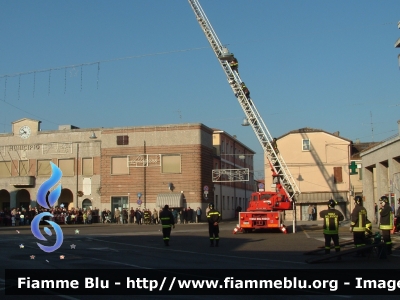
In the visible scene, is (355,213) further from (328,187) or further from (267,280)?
(328,187)

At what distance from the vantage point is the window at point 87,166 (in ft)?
189

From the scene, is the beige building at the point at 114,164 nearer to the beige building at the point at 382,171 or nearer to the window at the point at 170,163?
the window at the point at 170,163

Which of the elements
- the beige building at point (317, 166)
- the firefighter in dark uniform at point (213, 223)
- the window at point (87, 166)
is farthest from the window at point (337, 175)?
the firefighter in dark uniform at point (213, 223)

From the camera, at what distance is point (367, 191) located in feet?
129

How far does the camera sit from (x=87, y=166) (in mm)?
57844

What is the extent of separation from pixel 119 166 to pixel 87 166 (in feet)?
12.0

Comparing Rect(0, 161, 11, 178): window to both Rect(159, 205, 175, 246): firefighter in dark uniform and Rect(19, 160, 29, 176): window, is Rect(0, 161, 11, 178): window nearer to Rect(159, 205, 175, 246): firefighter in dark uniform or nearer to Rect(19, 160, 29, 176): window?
Rect(19, 160, 29, 176): window

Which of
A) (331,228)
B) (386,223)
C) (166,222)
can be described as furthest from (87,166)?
(331,228)

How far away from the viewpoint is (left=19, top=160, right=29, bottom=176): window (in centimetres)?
5966

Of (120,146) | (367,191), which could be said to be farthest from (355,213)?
(120,146)

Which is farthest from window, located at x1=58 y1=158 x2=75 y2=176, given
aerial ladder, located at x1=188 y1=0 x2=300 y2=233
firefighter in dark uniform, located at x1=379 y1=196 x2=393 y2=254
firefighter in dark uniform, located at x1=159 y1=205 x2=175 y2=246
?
firefighter in dark uniform, located at x1=379 y1=196 x2=393 y2=254

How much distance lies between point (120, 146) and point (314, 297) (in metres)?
48.4

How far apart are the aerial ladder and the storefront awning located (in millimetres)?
17258

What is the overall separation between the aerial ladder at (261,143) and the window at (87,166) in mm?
22862
